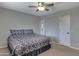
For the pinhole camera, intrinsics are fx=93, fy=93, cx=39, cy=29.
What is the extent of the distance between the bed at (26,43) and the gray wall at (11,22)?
0.07 m

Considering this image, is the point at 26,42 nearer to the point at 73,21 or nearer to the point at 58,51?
the point at 58,51

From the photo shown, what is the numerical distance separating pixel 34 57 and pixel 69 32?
2.32 feet

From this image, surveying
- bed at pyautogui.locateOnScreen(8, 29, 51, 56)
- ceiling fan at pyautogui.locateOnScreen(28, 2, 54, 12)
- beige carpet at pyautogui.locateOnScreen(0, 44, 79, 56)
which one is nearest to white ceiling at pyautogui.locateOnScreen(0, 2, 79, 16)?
ceiling fan at pyautogui.locateOnScreen(28, 2, 54, 12)

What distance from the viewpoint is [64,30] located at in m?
1.60

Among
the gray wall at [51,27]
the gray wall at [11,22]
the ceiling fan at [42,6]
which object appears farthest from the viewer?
the gray wall at [51,27]

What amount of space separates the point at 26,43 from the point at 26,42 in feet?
0.05

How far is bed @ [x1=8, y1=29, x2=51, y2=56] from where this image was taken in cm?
142

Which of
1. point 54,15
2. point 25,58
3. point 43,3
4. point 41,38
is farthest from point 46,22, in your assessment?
point 25,58

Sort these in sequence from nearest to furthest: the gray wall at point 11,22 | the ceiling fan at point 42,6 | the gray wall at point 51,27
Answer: the ceiling fan at point 42,6 < the gray wall at point 11,22 < the gray wall at point 51,27

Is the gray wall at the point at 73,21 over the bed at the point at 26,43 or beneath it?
over

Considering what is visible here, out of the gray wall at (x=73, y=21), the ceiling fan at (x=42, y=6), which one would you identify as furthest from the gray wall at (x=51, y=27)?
the ceiling fan at (x=42, y=6)

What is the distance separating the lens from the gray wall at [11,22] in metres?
1.48

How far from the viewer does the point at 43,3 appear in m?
1.35

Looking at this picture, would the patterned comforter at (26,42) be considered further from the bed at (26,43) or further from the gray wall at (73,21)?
the gray wall at (73,21)
